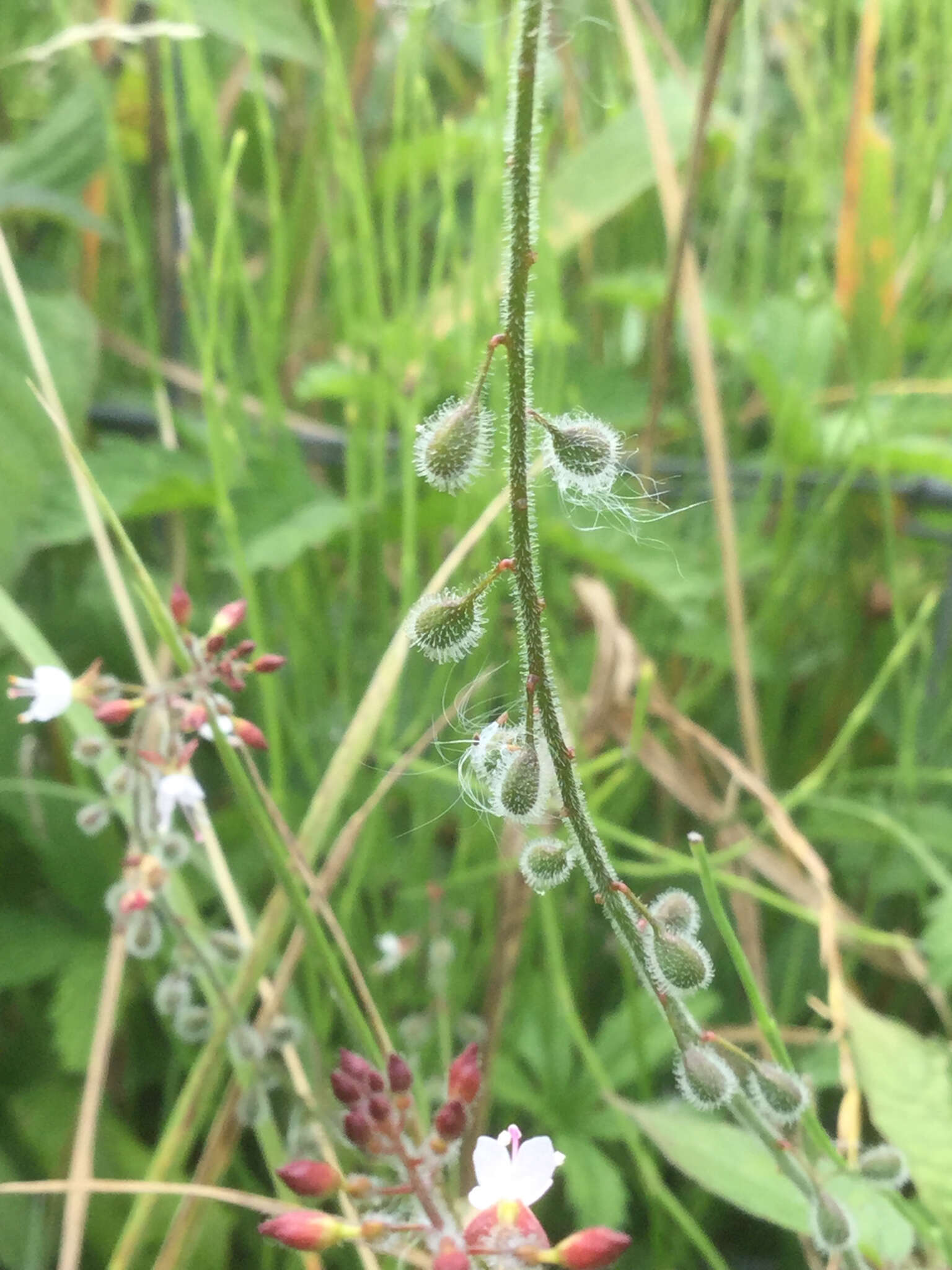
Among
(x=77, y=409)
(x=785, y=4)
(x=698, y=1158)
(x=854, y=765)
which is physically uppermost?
(x=785, y=4)

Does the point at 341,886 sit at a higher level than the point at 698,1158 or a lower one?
lower

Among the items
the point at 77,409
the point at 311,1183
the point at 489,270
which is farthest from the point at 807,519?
the point at 311,1183

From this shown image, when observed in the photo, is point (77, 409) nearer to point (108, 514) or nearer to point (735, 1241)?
point (108, 514)

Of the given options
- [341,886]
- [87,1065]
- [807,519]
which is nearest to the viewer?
[87,1065]

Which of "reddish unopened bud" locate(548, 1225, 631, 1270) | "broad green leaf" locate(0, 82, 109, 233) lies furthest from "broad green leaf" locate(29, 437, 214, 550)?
"reddish unopened bud" locate(548, 1225, 631, 1270)

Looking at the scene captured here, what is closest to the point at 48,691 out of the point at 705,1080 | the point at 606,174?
the point at 705,1080

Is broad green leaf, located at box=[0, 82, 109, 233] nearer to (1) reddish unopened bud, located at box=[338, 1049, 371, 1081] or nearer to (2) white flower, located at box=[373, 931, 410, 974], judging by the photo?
(2) white flower, located at box=[373, 931, 410, 974]

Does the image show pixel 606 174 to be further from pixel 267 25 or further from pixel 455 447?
pixel 455 447
